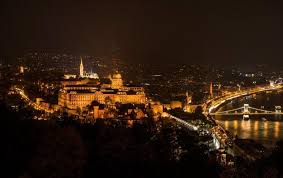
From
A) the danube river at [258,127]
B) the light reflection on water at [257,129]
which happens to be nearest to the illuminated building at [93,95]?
the danube river at [258,127]

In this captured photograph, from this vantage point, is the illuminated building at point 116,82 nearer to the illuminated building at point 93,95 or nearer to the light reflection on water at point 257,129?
the illuminated building at point 93,95

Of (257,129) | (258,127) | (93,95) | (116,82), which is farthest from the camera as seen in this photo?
(116,82)

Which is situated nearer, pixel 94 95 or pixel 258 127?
pixel 258 127

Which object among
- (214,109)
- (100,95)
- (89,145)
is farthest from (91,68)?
(89,145)

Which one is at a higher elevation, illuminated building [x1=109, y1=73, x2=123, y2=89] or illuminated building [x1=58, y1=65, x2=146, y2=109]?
illuminated building [x1=109, y1=73, x2=123, y2=89]

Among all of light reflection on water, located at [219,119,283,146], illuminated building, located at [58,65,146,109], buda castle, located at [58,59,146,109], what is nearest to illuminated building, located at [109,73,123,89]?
buda castle, located at [58,59,146,109]

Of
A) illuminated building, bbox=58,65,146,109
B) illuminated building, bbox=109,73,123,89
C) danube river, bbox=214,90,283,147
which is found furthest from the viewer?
illuminated building, bbox=109,73,123,89

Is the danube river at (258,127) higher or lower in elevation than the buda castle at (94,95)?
lower

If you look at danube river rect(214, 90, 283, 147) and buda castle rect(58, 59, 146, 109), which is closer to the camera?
danube river rect(214, 90, 283, 147)

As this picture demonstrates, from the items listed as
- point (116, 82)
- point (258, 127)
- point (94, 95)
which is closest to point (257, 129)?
point (258, 127)

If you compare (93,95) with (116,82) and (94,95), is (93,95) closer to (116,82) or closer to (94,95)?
(94,95)

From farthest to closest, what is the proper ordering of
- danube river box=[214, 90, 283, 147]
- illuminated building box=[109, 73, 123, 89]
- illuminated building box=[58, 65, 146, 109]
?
illuminated building box=[109, 73, 123, 89]
illuminated building box=[58, 65, 146, 109]
danube river box=[214, 90, 283, 147]

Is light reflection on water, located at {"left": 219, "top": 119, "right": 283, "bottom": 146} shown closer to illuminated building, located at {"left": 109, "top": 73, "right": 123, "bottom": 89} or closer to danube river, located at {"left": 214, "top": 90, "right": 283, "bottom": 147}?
danube river, located at {"left": 214, "top": 90, "right": 283, "bottom": 147}
